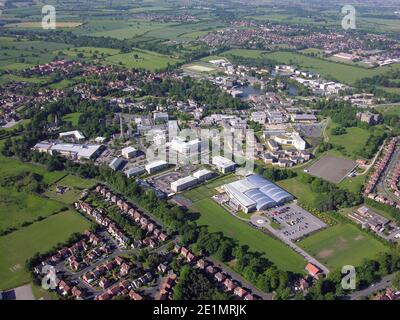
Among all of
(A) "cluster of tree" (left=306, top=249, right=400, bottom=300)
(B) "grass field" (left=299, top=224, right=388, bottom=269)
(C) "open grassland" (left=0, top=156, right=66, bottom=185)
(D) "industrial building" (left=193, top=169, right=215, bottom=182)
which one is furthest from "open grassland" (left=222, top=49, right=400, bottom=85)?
(C) "open grassland" (left=0, top=156, right=66, bottom=185)

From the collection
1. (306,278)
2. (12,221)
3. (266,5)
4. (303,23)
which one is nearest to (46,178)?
(12,221)

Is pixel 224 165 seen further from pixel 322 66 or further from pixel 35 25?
pixel 35 25

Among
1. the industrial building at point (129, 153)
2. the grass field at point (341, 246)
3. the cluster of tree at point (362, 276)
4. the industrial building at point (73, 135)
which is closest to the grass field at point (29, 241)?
the industrial building at point (129, 153)

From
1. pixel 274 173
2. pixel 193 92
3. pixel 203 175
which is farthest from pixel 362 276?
pixel 193 92

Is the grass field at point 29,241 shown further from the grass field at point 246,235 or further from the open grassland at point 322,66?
the open grassland at point 322,66

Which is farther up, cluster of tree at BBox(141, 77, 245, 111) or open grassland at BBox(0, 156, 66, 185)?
cluster of tree at BBox(141, 77, 245, 111)

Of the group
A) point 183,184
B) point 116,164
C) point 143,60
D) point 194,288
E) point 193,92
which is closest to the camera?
point 194,288

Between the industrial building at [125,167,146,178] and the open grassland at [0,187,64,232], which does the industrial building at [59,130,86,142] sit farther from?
the open grassland at [0,187,64,232]
